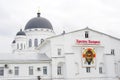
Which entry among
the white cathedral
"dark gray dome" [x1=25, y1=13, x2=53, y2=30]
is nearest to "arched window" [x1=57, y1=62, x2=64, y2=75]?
the white cathedral

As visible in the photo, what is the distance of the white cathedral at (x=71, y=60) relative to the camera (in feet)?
144

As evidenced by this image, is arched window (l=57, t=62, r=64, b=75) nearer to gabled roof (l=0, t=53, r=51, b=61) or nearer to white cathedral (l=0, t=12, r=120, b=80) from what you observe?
white cathedral (l=0, t=12, r=120, b=80)

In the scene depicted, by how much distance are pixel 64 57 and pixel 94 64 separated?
495cm

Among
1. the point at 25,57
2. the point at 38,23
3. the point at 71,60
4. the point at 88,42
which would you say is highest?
the point at 38,23

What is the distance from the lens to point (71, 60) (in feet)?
145

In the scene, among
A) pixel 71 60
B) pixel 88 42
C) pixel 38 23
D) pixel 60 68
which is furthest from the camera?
pixel 38 23

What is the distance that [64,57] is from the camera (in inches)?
1761

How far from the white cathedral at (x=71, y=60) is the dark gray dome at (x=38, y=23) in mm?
18353

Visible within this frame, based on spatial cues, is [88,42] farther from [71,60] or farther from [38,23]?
[38,23]

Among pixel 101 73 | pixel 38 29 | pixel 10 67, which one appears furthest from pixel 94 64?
pixel 38 29

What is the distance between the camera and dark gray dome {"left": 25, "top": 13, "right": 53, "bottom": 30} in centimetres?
6644

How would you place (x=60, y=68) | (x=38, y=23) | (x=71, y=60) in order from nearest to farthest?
(x=71, y=60) → (x=60, y=68) → (x=38, y=23)

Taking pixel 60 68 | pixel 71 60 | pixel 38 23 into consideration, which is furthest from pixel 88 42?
pixel 38 23

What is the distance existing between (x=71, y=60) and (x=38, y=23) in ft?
79.4
